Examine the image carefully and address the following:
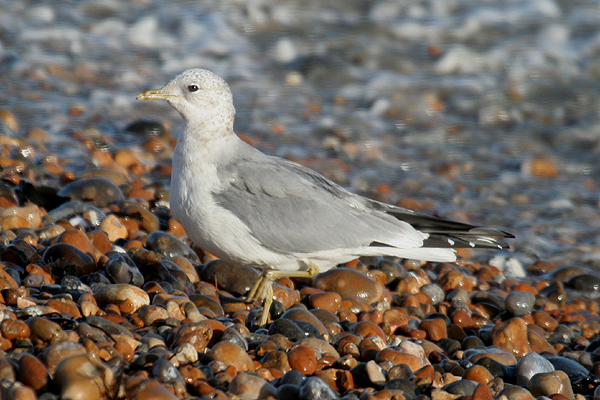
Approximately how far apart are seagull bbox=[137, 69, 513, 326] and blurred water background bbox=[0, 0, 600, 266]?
101 inches

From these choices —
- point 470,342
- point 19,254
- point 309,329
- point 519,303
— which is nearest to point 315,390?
point 309,329

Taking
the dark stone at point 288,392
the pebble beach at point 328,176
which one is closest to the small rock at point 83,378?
the pebble beach at point 328,176

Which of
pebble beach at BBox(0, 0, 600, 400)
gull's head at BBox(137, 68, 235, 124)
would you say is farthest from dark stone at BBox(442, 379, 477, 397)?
gull's head at BBox(137, 68, 235, 124)

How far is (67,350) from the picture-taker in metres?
3.22

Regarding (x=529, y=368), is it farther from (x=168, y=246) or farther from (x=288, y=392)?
(x=168, y=246)

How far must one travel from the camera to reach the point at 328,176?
834cm

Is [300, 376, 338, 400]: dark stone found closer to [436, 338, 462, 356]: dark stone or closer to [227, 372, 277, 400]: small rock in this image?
[227, 372, 277, 400]: small rock

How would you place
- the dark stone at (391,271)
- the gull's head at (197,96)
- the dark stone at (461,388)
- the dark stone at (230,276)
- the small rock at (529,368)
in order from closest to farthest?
the dark stone at (461,388)
the small rock at (529,368)
the gull's head at (197,96)
the dark stone at (230,276)
the dark stone at (391,271)

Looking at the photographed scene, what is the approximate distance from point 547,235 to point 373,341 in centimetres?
395

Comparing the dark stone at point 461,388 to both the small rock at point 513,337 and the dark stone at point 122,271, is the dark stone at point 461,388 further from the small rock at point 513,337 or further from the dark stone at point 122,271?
the dark stone at point 122,271

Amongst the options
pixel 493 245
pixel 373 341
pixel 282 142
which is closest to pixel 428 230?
pixel 493 245

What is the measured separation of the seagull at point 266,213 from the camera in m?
4.53

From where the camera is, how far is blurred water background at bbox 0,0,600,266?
27.3ft

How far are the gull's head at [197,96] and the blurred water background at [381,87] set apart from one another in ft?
9.34
